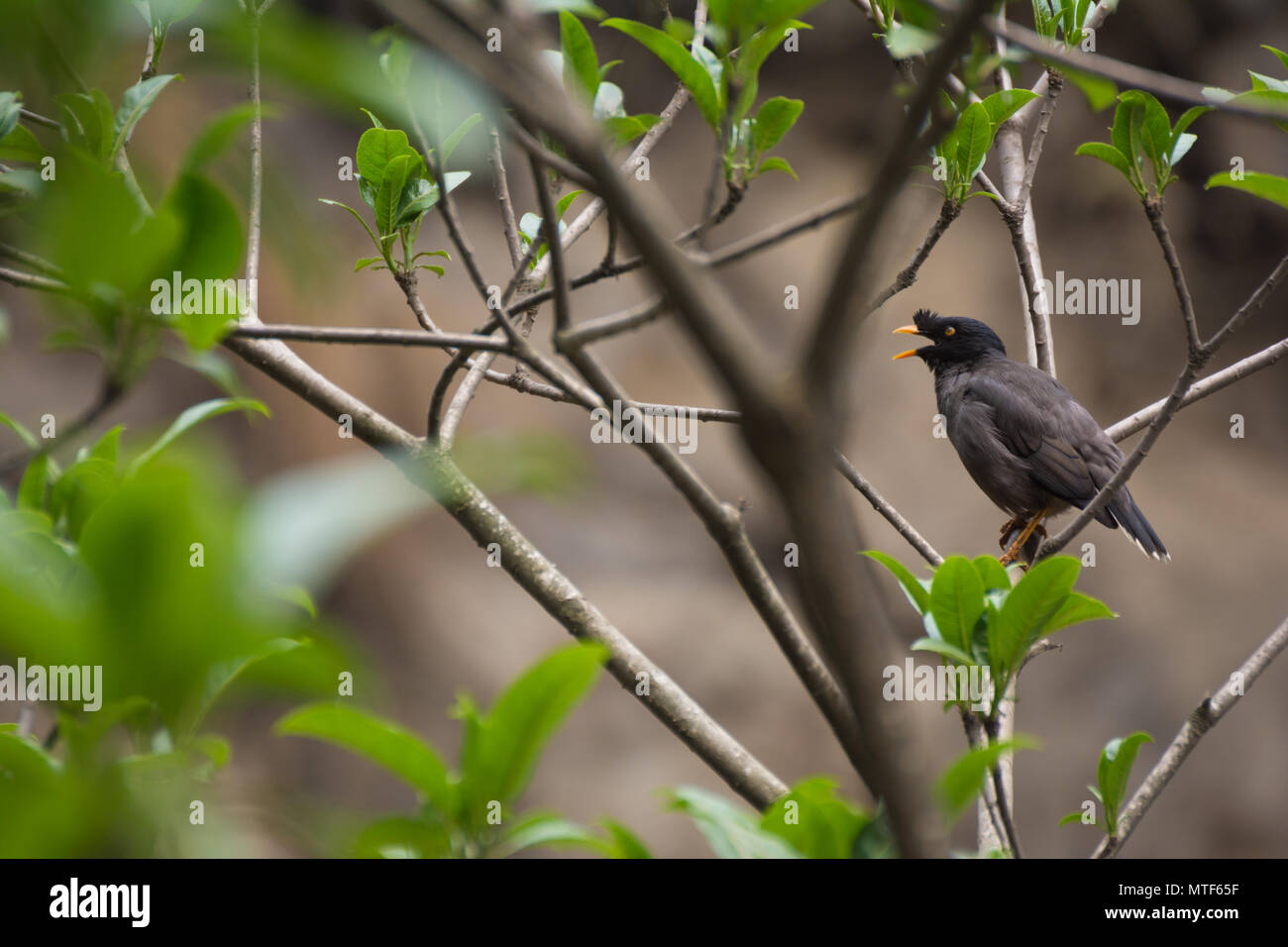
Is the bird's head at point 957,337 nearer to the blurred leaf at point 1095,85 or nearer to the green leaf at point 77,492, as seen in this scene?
the blurred leaf at point 1095,85

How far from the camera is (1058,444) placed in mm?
3014

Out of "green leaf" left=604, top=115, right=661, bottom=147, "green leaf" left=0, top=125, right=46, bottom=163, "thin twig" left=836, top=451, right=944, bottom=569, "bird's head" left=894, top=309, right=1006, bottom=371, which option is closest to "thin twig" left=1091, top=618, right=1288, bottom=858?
"thin twig" left=836, top=451, right=944, bottom=569

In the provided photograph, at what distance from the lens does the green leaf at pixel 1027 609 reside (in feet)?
3.37

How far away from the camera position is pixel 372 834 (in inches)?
26.1

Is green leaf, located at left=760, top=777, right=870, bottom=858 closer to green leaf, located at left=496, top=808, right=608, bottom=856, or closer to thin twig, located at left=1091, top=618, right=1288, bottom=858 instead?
green leaf, located at left=496, top=808, right=608, bottom=856

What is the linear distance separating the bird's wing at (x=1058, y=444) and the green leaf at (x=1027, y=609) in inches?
81.9

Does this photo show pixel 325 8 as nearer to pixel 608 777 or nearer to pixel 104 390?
pixel 608 777

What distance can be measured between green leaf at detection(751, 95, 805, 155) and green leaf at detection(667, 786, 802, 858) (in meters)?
0.93

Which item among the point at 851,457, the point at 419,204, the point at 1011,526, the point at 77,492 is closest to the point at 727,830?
the point at 77,492

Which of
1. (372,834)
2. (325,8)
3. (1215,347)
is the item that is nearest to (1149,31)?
(325,8)

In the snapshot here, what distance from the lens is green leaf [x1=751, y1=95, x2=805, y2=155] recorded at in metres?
1.31

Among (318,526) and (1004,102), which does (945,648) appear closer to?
(318,526)

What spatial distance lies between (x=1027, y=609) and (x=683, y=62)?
758 mm

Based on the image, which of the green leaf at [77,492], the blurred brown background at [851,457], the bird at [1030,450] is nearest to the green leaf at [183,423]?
the green leaf at [77,492]
